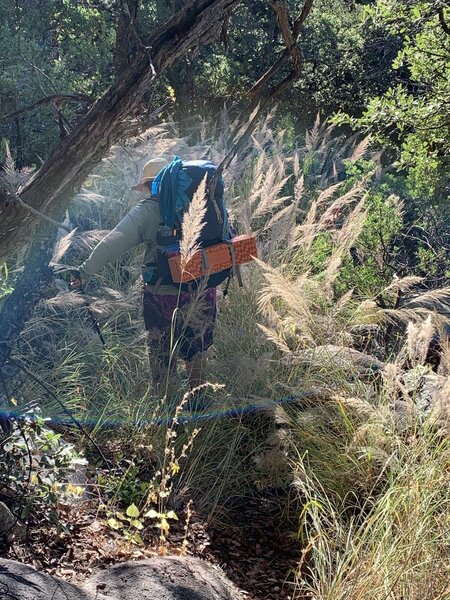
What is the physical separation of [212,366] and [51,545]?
6.75 ft

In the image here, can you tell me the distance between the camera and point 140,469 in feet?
14.8

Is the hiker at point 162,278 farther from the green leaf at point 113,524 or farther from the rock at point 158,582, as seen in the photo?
the rock at point 158,582

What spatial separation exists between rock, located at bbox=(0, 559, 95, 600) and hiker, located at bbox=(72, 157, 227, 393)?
6.38 ft

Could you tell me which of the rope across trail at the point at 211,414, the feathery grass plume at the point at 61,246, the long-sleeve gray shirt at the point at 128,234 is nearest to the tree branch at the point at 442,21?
the long-sleeve gray shirt at the point at 128,234

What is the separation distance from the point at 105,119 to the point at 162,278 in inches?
65.3

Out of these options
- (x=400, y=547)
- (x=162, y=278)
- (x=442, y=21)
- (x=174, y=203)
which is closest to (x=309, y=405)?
(x=162, y=278)

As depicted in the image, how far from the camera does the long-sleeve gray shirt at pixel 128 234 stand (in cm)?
479

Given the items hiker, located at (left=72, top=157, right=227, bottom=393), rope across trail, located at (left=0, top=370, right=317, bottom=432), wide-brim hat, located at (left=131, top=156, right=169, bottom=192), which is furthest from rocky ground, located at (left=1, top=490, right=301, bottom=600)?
wide-brim hat, located at (left=131, top=156, right=169, bottom=192)

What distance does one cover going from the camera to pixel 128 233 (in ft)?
15.7

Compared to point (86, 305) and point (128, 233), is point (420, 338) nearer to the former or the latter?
point (128, 233)

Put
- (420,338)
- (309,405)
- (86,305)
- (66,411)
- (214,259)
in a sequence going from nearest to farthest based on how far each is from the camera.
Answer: (66,411)
(420,338)
(309,405)
(214,259)
(86,305)

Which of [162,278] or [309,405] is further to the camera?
[162,278]

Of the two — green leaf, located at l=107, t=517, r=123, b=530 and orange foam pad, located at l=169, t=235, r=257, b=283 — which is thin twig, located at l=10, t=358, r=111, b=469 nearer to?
green leaf, located at l=107, t=517, r=123, b=530

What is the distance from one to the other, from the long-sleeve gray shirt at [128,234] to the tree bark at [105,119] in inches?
50.6
